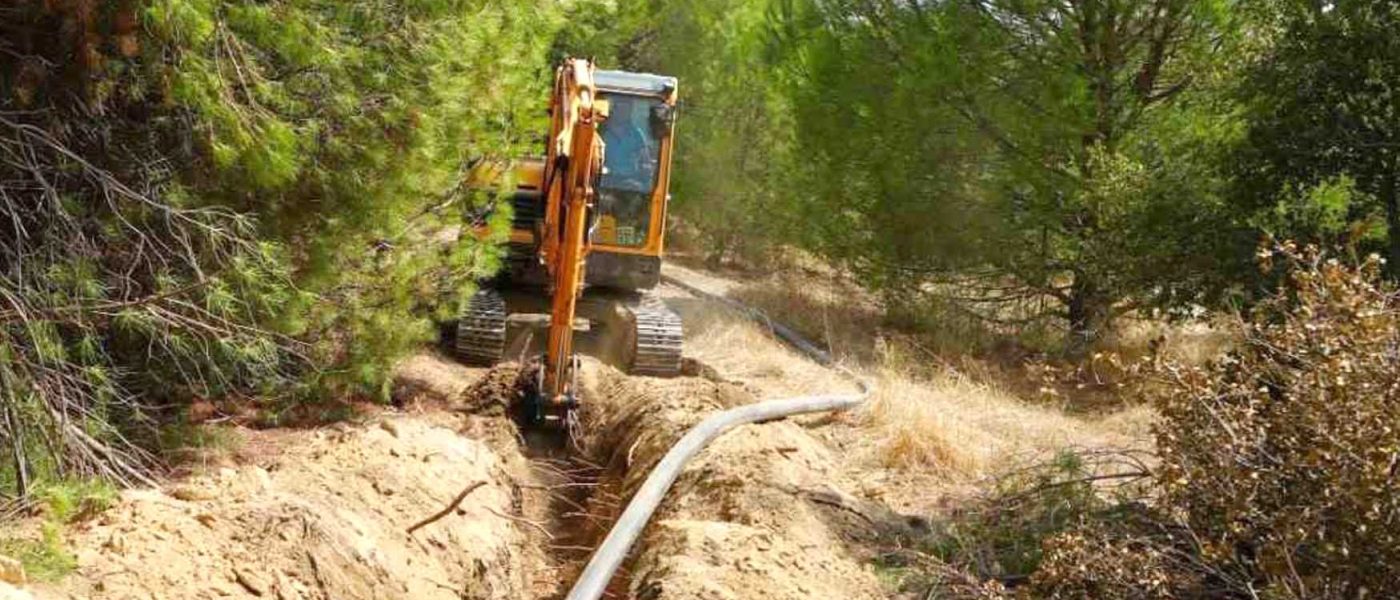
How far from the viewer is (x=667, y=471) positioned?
829 cm

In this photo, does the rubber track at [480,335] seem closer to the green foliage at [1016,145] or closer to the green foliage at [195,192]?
the green foliage at [195,192]

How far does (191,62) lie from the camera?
6.65m

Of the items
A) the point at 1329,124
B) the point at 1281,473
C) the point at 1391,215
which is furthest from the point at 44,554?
the point at 1329,124

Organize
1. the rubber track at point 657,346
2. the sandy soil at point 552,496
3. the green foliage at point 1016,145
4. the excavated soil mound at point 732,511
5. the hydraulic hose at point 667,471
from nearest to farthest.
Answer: the sandy soil at point 552,496, the hydraulic hose at point 667,471, the excavated soil mound at point 732,511, the rubber track at point 657,346, the green foliage at point 1016,145

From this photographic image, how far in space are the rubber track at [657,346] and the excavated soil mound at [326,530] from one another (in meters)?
3.53

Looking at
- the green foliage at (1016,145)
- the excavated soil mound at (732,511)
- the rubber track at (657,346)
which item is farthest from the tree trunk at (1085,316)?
the excavated soil mound at (732,511)

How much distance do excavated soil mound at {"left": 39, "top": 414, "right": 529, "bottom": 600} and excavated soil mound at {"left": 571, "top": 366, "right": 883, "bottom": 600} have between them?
0.94 m

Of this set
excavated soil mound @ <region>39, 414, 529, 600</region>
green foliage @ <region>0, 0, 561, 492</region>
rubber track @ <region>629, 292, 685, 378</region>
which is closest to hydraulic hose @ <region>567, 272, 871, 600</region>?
excavated soil mound @ <region>39, 414, 529, 600</region>

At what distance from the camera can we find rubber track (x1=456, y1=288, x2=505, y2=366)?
501 inches

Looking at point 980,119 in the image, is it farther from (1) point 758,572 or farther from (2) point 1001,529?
(1) point 758,572

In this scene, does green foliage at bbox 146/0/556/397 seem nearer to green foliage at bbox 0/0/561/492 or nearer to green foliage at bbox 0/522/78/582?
green foliage at bbox 0/0/561/492

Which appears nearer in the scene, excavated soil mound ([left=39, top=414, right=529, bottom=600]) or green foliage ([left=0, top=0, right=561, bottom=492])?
excavated soil mound ([left=39, top=414, right=529, bottom=600])

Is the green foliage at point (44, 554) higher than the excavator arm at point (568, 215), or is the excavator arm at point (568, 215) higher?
the excavator arm at point (568, 215)

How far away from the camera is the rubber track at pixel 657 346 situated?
13102 millimetres
